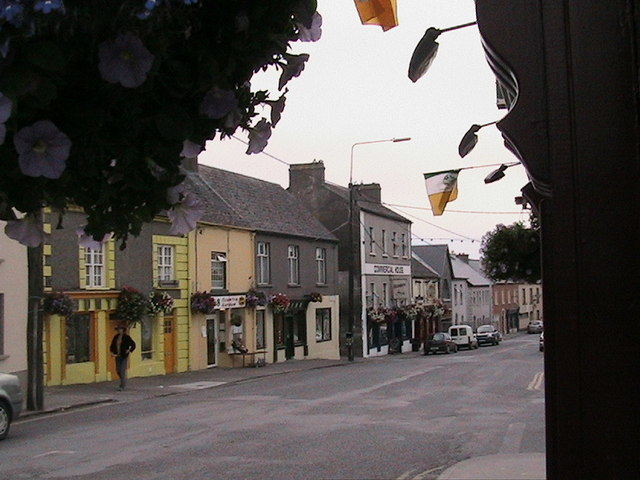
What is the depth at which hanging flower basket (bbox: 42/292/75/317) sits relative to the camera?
874 inches

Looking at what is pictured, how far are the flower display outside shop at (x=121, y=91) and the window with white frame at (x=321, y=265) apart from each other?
38632 millimetres

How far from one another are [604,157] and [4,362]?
1949 cm

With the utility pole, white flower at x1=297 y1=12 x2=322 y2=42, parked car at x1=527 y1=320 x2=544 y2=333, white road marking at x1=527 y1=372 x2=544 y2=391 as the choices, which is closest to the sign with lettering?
white road marking at x1=527 y1=372 x2=544 y2=391

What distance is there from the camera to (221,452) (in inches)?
455

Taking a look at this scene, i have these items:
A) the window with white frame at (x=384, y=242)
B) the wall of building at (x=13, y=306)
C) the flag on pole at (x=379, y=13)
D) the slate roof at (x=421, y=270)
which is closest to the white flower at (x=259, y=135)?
the flag on pole at (x=379, y=13)

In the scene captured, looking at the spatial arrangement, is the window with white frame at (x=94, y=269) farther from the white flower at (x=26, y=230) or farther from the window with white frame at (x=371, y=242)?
the window with white frame at (x=371, y=242)

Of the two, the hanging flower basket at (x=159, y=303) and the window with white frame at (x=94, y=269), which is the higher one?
the window with white frame at (x=94, y=269)

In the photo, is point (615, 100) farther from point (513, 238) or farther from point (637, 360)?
point (513, 238)

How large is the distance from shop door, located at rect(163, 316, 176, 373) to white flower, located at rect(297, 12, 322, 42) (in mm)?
26388

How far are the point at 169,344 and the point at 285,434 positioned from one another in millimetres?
15755

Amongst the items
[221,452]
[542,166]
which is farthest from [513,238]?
[542,166]

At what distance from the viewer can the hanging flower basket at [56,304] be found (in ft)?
72.8

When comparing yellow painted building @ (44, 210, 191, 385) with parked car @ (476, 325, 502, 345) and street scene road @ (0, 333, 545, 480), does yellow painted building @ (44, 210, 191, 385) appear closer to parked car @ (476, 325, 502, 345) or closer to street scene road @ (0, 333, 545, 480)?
street scene road @ (0, 333, 545, 480)

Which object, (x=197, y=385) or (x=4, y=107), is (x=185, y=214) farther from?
(x=197, y=385)
